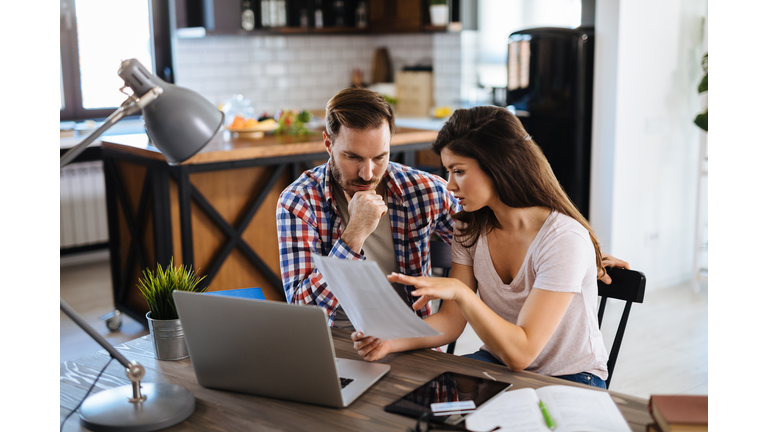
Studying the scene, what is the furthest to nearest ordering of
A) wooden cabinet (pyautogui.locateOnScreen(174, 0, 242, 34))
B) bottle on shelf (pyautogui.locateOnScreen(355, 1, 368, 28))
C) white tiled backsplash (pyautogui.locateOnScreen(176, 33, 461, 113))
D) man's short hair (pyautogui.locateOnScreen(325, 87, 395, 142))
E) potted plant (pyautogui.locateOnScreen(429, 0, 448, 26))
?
bottle on shelf (pyautogui.locateOnScreen(355, 1, 368, 28)) < white tiled backsplash (pyautogui.locateOnScreen(176, 33, 461, 113)) < potted plant (pyautogui.locateOnScreen(429, 0, 448, 26)) < wooden cabinet (pyautogui.locateOnScreen(174, 0, 242, 34)) < man's short hair (pyautogui.locateOnScreen(325, 87, 395, 142))

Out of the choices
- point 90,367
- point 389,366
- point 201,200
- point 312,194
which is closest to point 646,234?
point 201,200

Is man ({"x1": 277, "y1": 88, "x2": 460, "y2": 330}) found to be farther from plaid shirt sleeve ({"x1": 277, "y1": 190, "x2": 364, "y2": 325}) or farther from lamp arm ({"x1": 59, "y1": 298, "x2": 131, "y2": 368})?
lamp arm ({"x1": 59, "y1": 298, "x2": 131, "y2": 368})

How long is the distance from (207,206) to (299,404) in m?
2.27

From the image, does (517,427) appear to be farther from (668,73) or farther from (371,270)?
(668,73)

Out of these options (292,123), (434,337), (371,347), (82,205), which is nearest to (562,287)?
(434,337)

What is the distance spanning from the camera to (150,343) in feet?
5.46

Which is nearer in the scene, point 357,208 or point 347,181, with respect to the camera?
point 357,208

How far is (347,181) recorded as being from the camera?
196cm

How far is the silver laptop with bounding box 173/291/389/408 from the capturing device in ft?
4.03

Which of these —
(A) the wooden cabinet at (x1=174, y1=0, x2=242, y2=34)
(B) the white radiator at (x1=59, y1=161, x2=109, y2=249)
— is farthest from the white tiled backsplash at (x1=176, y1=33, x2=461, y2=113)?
(B) the white radiator at (x1=59, y1=161, x2=109, y2=249)

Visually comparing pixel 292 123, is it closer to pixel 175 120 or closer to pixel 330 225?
pixel 330 225

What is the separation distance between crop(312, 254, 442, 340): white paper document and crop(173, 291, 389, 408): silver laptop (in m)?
0.10

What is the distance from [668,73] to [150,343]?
3.80m
